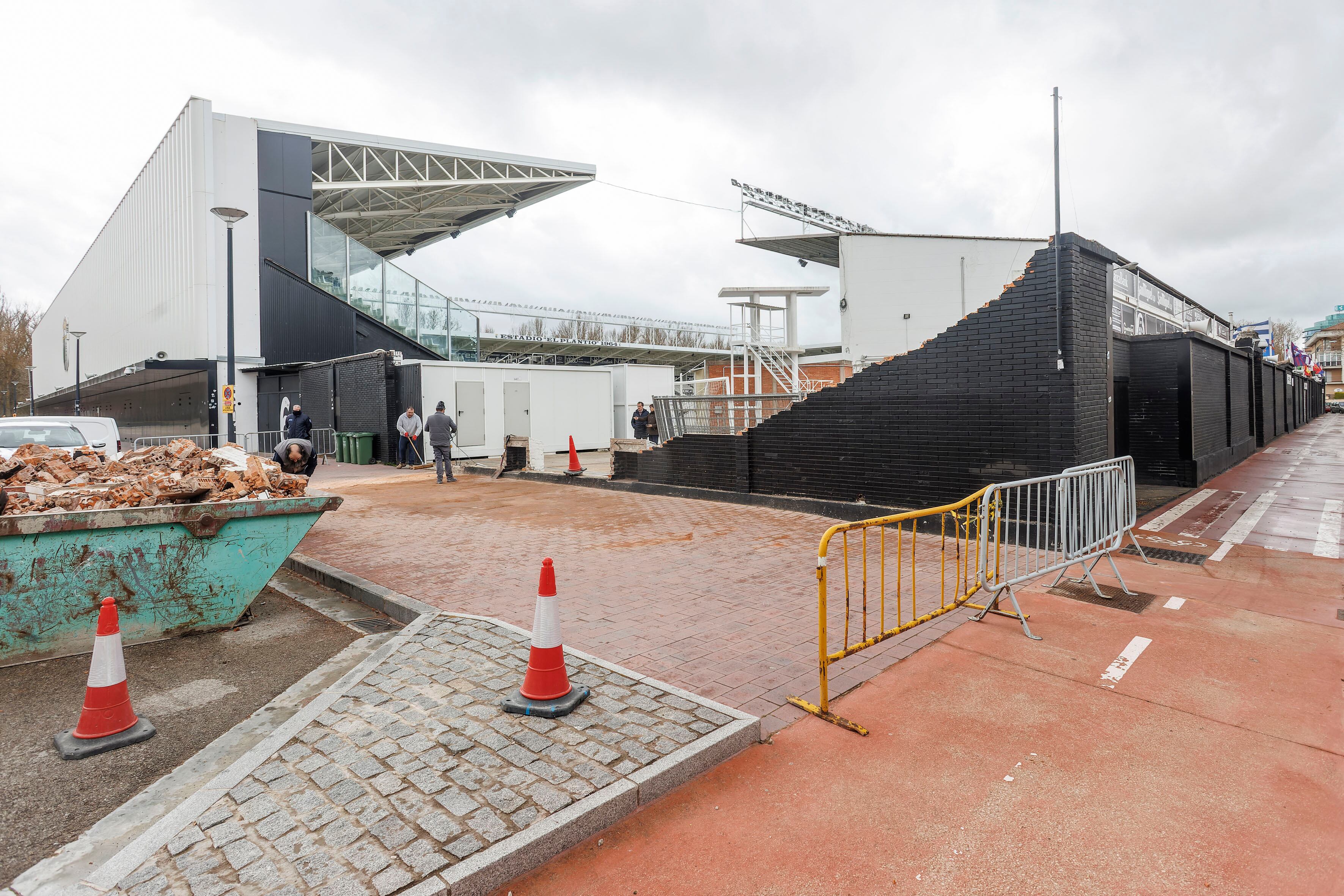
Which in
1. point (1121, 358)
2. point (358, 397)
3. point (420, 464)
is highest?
point (358, 397)

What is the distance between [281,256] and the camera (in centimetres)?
2588

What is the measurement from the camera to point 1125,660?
4.67 m

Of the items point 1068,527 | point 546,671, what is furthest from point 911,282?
point 546,671

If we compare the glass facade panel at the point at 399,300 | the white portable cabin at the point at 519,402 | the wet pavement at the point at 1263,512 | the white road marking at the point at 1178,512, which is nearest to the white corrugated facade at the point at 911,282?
the white portable cabin at the point at 519,402

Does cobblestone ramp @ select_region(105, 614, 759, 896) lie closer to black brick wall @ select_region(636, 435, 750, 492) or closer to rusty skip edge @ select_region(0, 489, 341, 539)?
rusty skip edge @ select_region(0, 489, 341, 539)

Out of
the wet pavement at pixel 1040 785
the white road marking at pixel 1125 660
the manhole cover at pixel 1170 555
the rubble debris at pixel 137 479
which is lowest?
the wet pavement at pixel 1040 785

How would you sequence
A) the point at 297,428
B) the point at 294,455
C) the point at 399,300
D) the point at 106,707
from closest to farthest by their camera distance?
the point at 106,707, the point at 294,455, the point at 297,428, the point at 399,300

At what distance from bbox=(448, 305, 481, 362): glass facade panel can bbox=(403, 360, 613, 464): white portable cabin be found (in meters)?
3.91

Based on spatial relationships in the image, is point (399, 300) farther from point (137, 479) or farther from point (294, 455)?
point (137, 479)

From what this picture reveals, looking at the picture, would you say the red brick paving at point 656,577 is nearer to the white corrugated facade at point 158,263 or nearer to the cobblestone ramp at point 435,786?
the cobblestone ramp at point 435,786

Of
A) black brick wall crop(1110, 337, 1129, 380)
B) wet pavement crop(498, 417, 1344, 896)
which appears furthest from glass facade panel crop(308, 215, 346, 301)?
wet pavement crop(498, 417, 1344, 896)

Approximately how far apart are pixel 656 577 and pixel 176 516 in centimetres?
395

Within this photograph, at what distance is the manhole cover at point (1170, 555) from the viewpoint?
24.3 feet

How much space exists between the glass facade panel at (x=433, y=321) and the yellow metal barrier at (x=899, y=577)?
20.6m
